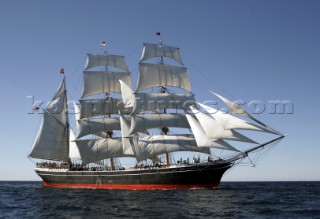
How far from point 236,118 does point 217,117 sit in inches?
130

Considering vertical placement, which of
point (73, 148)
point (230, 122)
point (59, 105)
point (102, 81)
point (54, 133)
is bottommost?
point (73, 148)

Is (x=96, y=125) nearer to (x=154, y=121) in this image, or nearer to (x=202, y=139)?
(x=154, y=121)

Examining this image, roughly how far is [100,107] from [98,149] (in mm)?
7914

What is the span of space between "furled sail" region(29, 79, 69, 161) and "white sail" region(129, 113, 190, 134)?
54.5ft

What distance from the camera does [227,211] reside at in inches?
1208

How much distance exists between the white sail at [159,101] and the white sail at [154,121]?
1.30 metres

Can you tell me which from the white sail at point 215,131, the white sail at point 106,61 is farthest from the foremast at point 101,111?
the white sail at point 215,131

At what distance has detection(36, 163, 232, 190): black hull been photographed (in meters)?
50.6

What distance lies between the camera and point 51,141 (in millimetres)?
67375

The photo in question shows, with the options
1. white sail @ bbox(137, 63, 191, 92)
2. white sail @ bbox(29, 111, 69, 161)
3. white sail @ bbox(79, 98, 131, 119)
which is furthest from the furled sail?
white sail @ bbox(137, 63, 191, 92)

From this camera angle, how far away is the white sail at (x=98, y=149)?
2547 inches

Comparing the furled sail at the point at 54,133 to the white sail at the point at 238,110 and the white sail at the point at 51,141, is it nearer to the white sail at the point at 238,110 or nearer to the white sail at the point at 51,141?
the white sail at the point at 51,141

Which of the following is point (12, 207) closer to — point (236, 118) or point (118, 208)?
point (118, 208)

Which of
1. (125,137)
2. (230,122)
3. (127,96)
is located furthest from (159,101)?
(230,122)
